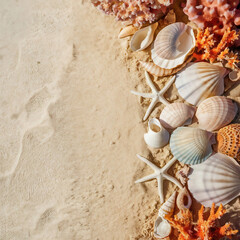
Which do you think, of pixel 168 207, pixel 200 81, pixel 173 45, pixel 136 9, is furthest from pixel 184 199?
pixel 136 9

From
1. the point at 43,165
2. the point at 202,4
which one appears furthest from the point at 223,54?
the point at 43,165

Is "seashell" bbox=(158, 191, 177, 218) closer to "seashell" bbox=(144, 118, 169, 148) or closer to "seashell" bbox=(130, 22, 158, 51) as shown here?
"seashell" bbox=(144, 118, 169, 148)

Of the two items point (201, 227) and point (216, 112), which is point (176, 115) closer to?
point (216, 112)

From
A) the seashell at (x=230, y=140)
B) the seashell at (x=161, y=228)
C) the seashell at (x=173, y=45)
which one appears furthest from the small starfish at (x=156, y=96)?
the seashell at (x=161, y=228)

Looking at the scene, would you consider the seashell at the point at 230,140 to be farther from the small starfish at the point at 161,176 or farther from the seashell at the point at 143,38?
the seashell at the point at 143,38

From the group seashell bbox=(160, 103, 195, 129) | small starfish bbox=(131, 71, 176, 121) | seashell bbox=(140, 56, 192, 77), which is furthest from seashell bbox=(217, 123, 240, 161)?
seashell bbox=(140, 56, 192, 77)

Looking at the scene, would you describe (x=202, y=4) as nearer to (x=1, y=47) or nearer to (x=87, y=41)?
(x=87, y=41)
